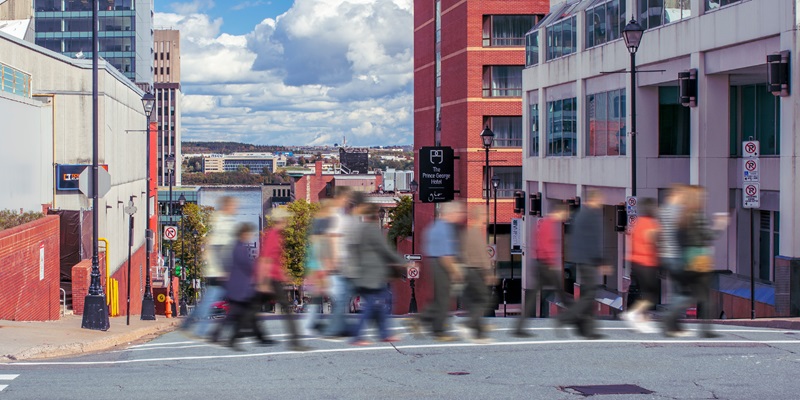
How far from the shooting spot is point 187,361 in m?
27.1

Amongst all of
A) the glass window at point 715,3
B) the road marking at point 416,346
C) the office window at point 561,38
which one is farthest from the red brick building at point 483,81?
the glass window at point 715,3

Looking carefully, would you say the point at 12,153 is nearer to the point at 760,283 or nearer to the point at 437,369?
the point at 437,369

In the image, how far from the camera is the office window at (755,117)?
26.2 m

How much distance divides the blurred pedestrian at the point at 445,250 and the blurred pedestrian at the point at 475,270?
94 mm

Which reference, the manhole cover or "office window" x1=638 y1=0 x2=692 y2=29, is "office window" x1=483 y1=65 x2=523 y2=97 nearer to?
"office window" x1=638 y1=0 x2=692 y2=29

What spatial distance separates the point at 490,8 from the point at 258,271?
60.2 metres

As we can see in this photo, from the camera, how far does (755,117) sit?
28.0 meters

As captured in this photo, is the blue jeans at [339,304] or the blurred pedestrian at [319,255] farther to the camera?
the blue jeans at [339,304]

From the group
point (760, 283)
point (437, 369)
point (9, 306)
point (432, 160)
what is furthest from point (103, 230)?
point (432, 160)

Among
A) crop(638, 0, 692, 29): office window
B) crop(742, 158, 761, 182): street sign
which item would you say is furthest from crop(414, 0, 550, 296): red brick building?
crop(742, 158, 761, 182): street sign

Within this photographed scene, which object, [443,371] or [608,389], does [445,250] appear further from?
[443,371]

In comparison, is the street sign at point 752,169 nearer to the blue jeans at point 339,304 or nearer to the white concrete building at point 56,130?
the blue jeans at point 339,304

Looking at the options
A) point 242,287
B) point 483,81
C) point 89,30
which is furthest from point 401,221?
point 89,30

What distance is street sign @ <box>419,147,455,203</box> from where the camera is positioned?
Answer: 40.5 ft
